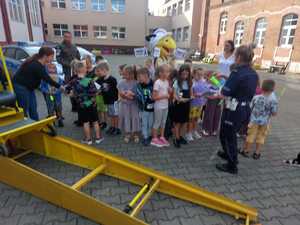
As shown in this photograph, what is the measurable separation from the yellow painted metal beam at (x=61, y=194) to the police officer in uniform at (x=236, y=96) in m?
1.95

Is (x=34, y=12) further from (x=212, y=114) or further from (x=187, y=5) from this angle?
(x=187, y=5)

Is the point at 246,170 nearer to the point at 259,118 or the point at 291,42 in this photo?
the point at 259,118

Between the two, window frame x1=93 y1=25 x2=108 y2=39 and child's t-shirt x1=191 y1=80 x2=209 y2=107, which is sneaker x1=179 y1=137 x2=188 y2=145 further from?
window frame x1=93 y1=25 x2=108 y2=39

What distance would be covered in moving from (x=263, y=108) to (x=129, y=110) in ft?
7.93

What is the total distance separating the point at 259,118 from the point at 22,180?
143 inches

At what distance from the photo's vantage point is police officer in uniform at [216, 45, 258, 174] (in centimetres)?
294

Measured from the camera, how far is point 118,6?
34.3m

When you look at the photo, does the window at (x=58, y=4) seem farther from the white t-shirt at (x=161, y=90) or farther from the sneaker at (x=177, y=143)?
the sneaker at (x=177, y=143)

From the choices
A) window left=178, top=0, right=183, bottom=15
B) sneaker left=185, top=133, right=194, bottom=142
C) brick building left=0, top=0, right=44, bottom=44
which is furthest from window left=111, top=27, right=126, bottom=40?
sneaker left=185, top=133, right=194, bottom=142

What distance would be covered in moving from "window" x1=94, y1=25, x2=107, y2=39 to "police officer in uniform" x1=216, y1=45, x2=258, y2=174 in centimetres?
3488

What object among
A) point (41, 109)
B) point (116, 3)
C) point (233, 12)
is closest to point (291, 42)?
point (233, 12)

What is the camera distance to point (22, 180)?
2.41m

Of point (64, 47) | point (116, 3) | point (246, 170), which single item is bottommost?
point (246, 170)

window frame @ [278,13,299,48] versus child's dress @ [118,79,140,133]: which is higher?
window frame @ [278,13,299,48]
